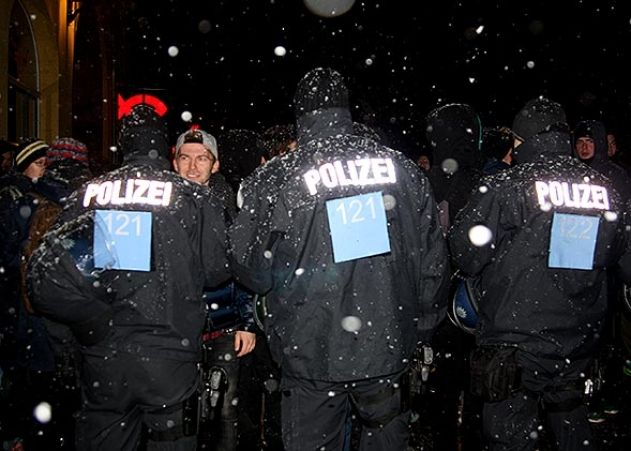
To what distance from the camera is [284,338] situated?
308 centimetres

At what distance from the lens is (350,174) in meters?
3.05

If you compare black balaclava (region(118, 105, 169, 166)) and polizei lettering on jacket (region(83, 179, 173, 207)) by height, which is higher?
black balaclava (region(118, 105, 169, 166))

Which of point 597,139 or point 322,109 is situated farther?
point 597,139

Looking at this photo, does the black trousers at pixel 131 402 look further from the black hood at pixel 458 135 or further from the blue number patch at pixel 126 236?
the black hood at pixel 458 135

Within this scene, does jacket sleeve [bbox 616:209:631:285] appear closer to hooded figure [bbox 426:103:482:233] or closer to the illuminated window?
hooded figure [bbox 426:103:482:233]

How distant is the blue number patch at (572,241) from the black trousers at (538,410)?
0.56m

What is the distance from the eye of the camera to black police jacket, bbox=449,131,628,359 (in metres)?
3.44

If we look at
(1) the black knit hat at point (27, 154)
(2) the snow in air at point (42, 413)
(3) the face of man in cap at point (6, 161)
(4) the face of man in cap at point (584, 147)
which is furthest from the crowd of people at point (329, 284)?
(3) the face of man in cap at point (6, 161)

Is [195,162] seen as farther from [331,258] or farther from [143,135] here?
[331,258]

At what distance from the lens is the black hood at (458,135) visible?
430cm

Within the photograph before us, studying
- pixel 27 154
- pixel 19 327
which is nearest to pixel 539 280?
pixel 19 327

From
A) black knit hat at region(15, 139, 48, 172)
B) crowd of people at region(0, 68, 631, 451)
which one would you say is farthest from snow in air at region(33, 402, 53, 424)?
black knit hat at region(15, 139, 48, 172)

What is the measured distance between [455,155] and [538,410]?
1752 millimetres

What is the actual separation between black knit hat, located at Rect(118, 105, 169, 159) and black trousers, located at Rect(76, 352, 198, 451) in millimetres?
1086
